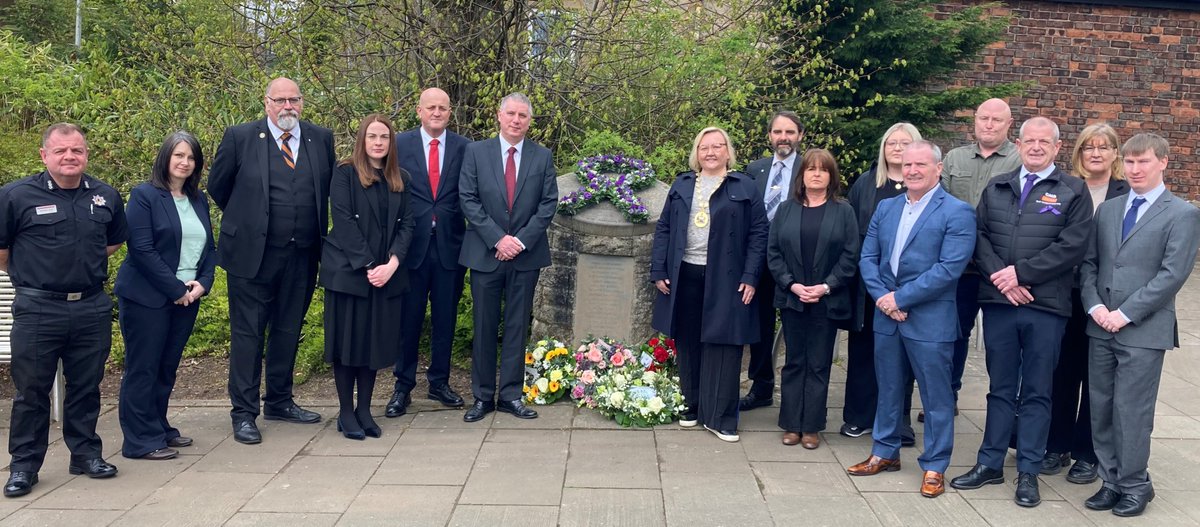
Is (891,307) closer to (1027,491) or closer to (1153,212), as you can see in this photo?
(1027,491)

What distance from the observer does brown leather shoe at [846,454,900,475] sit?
16.7 ft

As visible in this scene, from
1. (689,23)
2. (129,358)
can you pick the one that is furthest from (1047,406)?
(689,23)

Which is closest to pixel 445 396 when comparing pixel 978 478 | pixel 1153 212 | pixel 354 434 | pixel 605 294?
pixel 354 434

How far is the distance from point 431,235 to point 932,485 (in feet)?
10.6

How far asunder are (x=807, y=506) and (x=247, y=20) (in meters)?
6.84

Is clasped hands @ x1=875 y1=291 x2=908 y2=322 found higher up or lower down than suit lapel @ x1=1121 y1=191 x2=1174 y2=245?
lower down

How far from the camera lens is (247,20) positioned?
8852 millimetres

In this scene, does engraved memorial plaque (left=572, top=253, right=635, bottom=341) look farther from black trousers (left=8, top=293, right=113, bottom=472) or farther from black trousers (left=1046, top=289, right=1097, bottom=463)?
black trousers (left=8, top=293, right=113, bottom=472)

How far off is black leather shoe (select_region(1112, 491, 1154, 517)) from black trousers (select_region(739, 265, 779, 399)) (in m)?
2.06

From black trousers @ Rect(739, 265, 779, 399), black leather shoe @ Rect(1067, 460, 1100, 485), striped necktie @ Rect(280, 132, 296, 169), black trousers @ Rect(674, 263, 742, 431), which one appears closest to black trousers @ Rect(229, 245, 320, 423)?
striped necktie @ Rect(280, 132, 296, 169)

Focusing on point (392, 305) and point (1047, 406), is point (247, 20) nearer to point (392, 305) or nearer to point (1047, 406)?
point (392, 305)

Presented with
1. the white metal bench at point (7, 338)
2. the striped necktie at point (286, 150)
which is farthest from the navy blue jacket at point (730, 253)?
the white metal bench at point (7, 338)

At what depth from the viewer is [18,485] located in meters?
4.66

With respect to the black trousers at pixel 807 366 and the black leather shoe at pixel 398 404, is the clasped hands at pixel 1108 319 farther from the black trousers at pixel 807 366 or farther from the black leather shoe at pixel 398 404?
the black leather shoe at pixel 398 404
